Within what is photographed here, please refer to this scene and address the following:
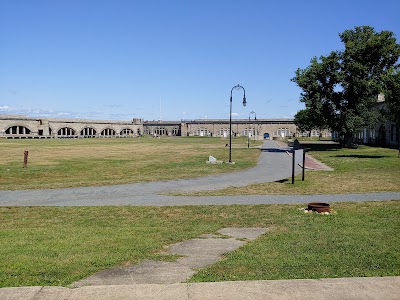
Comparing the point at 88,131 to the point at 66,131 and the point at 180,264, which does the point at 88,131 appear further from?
the point at 180,264

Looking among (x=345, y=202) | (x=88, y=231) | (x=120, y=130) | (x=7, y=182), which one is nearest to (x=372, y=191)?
(x=345, y=202)

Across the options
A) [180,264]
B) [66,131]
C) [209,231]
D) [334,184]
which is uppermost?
[66,131]

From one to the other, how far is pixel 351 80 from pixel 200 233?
1705 inches

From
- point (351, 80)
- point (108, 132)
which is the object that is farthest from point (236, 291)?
point (108, 132)

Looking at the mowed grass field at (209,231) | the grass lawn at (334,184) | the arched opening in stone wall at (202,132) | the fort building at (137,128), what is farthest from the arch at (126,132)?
the mowed grass field at (209,231)

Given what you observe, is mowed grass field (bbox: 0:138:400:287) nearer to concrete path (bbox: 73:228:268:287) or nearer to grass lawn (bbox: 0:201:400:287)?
grass lawn (bbox: 0:201:400:287)

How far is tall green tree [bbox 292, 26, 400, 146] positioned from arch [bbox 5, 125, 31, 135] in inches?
3787

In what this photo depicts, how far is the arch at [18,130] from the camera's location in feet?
387

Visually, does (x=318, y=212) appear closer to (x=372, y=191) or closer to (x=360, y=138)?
(x=372, y=191)

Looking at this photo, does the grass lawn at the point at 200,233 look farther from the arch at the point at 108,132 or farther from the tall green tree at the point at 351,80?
the arch at the point at 108,132

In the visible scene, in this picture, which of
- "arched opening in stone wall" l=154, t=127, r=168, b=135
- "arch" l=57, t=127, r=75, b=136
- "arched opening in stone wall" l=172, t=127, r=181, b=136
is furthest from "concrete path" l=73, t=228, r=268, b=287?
"arched opening in stone wall" l=154, t=127, r=168, b=135

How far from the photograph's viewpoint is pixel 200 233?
9.93 metres

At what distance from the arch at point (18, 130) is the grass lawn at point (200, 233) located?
376 ft

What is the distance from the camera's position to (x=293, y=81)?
1922 inches
